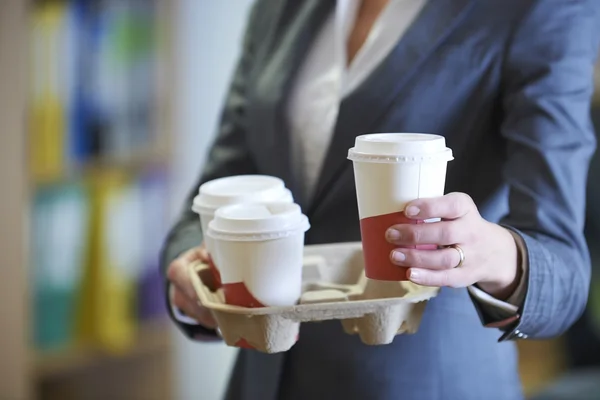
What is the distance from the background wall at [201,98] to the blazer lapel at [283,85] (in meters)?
1.06

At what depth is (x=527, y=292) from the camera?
26.5 inches

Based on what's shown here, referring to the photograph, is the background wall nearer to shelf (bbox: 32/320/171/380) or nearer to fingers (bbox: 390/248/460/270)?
shelf (bbox: 32/320/171/380)

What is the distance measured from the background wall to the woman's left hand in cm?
137

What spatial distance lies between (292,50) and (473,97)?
0.72ft

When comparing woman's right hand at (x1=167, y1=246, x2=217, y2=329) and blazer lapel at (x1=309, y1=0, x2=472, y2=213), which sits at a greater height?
blazer lapel at (x1=309, y1=0, x2=472, y2=213)

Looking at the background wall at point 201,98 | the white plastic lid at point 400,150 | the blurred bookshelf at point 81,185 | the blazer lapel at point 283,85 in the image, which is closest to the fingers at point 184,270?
the blazer lapel at point 283,85

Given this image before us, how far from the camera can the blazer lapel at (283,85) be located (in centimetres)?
87

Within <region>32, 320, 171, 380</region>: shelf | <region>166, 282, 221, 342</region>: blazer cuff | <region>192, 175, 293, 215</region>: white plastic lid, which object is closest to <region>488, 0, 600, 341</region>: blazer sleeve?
<region>192, 175, 293, 215</region>: white plastic lid

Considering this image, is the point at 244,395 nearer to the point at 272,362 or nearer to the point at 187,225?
the point at 272,362

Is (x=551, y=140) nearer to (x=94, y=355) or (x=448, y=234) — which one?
(x=448, y=234)

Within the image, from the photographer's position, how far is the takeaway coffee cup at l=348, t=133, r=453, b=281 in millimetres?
614

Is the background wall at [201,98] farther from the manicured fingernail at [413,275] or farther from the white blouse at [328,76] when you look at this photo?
the manicured fingernail at [413,275]

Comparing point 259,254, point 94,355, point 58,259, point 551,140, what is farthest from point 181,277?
point 94,355

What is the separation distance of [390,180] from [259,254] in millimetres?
135
